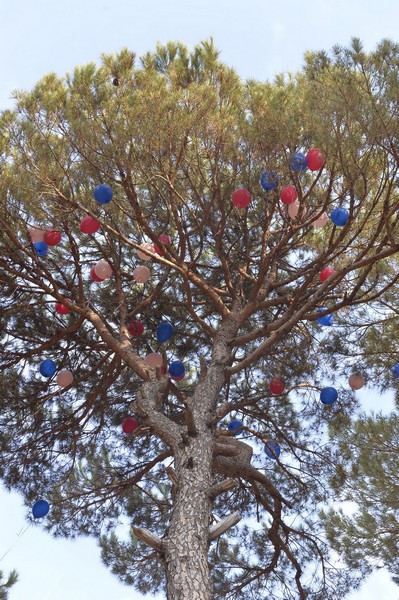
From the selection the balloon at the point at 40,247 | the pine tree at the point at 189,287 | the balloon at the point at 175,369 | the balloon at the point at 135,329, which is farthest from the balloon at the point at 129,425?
the balloon at the point at 40,247

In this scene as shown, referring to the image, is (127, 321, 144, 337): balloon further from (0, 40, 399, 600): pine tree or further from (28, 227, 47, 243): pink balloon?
(28, 227, 47, 243): pink balloon

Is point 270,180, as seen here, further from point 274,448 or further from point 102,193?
point 274,448

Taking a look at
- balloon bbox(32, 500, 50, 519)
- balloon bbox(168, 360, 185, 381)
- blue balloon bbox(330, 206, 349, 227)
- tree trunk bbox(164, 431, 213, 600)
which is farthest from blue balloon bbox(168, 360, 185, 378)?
blue balloon bbox(330, 206, 349, 227)

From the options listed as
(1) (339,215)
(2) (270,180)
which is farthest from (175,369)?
(1) (339,215)

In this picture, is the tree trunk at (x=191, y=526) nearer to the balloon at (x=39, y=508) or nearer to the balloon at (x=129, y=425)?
the balloon at (x=129, y=425)

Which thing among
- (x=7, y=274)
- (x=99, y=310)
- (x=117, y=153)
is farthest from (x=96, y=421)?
(x=117, y=153)

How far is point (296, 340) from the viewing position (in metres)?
5.77

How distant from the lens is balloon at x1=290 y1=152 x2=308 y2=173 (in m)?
4.62

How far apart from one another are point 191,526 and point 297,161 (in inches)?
90.7

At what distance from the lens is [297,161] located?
4.64 m

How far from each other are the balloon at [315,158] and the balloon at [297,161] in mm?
85

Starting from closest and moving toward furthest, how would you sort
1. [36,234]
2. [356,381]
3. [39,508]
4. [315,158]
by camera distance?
1. [315,158]
2. [36,234]
3. [39,508]
4. [356,381]

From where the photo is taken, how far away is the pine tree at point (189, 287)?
4.24 metres

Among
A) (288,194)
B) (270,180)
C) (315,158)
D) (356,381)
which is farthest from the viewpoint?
(356,381)
